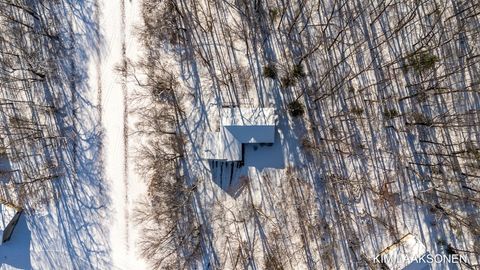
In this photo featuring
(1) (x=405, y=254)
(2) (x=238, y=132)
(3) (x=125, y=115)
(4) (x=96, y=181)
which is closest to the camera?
(2) (x=238, y=132)

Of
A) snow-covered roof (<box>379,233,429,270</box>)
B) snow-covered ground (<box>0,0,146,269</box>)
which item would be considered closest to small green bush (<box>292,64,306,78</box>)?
snow-covered ground (<box>0,0,146,269</box>)

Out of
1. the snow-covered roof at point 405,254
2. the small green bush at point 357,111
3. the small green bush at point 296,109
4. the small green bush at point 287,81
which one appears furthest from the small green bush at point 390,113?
the snow-covered roof at point 405,254

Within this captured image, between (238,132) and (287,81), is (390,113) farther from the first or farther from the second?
(238,132)

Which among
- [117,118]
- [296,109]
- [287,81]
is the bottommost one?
[296,109]

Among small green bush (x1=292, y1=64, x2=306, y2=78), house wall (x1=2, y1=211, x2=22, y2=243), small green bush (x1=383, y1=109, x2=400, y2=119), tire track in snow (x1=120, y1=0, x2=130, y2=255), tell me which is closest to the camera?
small green bush (x1=383, y1=109, x2=400, y2=119)

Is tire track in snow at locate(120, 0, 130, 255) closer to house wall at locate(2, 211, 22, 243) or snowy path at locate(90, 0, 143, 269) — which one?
snowy path at locate(90, 0, 143, 269)

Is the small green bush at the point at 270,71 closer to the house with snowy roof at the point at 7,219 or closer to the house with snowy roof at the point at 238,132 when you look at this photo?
the house with snowy roof at the point at 238,132

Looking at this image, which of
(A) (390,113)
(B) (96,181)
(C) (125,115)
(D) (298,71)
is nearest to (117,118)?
(C) (125,115)
